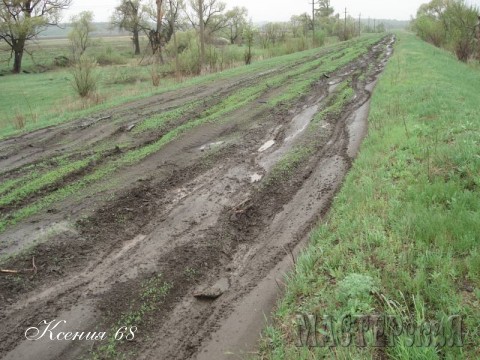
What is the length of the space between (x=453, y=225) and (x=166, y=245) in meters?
3.45

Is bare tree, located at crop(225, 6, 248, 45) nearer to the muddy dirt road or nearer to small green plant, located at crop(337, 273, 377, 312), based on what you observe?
the muddy dirt road

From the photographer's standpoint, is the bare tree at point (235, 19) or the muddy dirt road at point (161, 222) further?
the bare tree at point (235, 19)

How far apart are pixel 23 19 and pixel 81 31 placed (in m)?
12.7

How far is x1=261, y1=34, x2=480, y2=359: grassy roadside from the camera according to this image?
9.77 ft

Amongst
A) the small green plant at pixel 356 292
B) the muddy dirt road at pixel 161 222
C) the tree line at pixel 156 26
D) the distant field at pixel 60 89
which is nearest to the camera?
the small green plant at pixel 356 292

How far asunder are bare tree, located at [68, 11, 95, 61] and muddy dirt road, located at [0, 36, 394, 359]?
39032 millimetres

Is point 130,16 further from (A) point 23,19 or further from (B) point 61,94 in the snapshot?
(B) point 61,94

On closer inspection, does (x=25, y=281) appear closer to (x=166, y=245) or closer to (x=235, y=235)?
(x=166, y=245)

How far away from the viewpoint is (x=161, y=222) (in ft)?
17.6

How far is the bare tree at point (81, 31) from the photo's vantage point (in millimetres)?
43781

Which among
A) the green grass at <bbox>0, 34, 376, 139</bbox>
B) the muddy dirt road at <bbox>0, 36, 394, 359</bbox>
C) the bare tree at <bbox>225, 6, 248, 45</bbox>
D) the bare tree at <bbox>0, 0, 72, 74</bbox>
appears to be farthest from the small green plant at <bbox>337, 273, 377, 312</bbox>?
the bare tree at <bbox>225, 6, 248, 45</bbox>

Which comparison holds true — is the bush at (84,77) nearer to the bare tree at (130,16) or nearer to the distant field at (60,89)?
the distant field at (60,89)

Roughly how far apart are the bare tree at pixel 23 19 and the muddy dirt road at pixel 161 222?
2764cm

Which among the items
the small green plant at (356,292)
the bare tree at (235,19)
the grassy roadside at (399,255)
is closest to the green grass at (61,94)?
the grassy roadside at (399,255)
